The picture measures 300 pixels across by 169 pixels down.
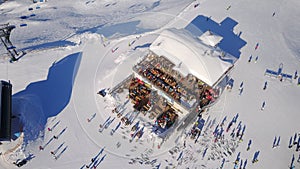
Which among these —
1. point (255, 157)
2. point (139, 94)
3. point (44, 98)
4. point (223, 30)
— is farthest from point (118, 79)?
point (255, 157)

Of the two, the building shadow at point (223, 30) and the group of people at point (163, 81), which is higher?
the building shadow at point (223, 30)

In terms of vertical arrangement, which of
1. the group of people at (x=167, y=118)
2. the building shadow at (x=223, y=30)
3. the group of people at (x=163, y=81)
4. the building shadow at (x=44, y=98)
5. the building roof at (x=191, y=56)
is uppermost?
the building shadow at (x=223, y=30)

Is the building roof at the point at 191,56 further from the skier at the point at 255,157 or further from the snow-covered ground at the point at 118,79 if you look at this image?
the skier at the point at 255,157

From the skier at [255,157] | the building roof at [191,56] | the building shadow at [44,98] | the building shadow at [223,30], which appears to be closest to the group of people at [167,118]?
the building roof at [191,56]

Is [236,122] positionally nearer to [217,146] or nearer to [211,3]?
[217,146]

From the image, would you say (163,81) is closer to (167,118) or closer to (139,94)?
(139,94)

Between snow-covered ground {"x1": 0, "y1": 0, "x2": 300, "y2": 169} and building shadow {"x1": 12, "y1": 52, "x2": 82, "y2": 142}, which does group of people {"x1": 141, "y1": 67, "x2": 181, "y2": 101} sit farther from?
building shadow {"x1": 12, "y1": 52, "x2": 82, "y2": 142}
